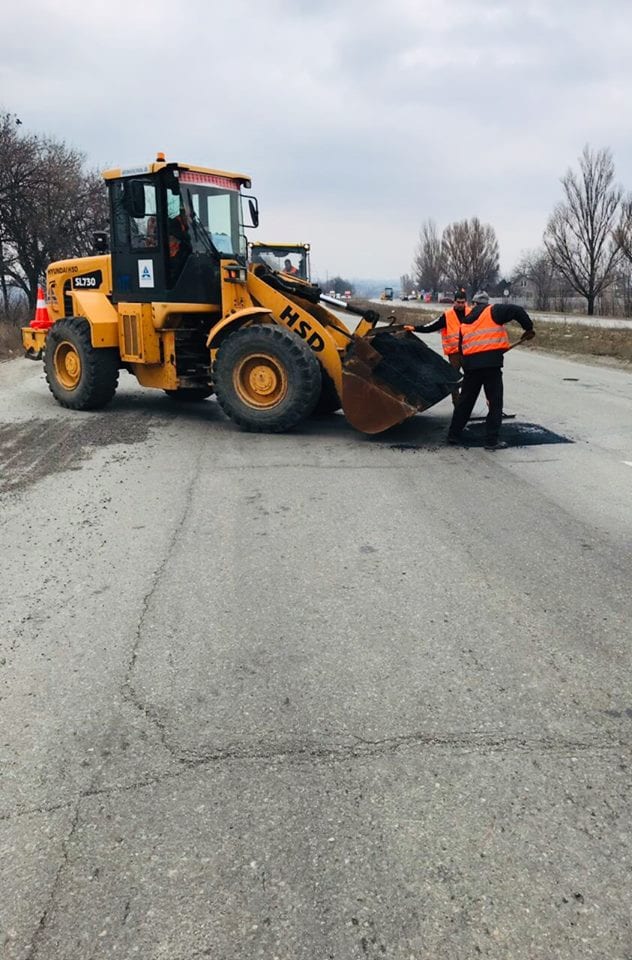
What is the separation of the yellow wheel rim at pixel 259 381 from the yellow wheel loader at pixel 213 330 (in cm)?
1

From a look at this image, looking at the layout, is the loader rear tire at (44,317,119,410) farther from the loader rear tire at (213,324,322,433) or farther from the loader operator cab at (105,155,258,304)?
the loader rear tire at (213,324,322,433)

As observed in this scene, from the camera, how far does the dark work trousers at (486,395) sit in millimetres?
8094

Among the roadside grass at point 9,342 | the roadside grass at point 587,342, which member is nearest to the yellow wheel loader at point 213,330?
the roadside grass at point 9,342

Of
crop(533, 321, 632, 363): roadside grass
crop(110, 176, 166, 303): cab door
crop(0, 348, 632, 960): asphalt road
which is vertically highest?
crop(110, 176, 166, 303): cab door

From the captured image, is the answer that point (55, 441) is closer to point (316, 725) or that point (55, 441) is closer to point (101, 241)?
point (101, 241)

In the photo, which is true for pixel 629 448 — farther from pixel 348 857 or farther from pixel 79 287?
pixel 79 287

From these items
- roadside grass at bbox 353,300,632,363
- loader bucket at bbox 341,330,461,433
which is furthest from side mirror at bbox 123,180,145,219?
roadside grass at bbox 353,300,632,363

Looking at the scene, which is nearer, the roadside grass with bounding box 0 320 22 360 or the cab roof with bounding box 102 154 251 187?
the cab roof with bounding box 102 154 251 187

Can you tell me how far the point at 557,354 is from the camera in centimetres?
2155

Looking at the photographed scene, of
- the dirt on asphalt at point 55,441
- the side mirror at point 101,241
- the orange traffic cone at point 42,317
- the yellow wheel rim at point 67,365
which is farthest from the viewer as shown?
the orange traffic cone at point 42,317

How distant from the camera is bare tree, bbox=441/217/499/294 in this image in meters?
79.9

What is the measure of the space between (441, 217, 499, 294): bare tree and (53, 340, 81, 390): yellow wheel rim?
2891 inches

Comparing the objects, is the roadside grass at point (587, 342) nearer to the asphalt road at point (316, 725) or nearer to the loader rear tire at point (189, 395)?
the loader rear tire at point (189, 395)

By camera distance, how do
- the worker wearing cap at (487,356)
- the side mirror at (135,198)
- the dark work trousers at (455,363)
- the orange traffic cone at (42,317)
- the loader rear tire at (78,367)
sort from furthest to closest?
the orange traffic cone at (42,317) → the loader rear tire at (78,367) → the side mirror at (135,198) → the dark work trousers at (455,363) → the worker wearing cap at (487,356)
